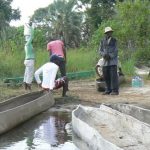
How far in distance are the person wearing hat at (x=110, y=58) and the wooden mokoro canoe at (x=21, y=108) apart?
2181mm

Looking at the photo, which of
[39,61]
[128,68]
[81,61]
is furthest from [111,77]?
[81,61]

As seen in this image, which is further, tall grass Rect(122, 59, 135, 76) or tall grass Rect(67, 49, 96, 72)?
tall grass Rect(67, 49, 96, 72)

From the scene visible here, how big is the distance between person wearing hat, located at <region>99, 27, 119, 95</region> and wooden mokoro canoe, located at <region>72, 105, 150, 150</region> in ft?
11.9

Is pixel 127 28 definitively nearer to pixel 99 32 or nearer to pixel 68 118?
pixel 99 32

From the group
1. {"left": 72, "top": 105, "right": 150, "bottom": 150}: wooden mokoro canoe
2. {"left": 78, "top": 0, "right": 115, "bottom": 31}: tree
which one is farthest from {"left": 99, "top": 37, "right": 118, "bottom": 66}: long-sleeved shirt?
{"left": 78, "top": 0, "right": 115, "bottom": 31}: tree

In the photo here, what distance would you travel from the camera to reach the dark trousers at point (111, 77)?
13548 millimetres

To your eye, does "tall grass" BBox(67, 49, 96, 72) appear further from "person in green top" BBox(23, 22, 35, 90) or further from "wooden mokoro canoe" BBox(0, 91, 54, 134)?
"wooden mokoro canoe" BBox(0, 91, 54, 134)

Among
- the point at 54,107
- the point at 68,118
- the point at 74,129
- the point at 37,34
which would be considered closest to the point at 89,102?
the point at 54,107

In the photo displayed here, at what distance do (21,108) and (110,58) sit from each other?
4263 mm

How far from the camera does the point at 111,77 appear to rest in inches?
536

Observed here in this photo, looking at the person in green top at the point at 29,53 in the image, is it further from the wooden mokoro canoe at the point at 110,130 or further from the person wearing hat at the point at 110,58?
the wooden mokoro canoe at the point at 110,130

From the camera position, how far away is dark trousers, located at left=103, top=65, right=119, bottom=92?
1355 centimetres

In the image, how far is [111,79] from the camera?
13695mm

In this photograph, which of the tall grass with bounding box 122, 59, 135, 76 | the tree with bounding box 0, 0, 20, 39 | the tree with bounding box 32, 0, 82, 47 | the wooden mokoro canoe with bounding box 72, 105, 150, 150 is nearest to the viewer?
the wooden mokoro canoe with bounding box 72, 105, 150, 150
